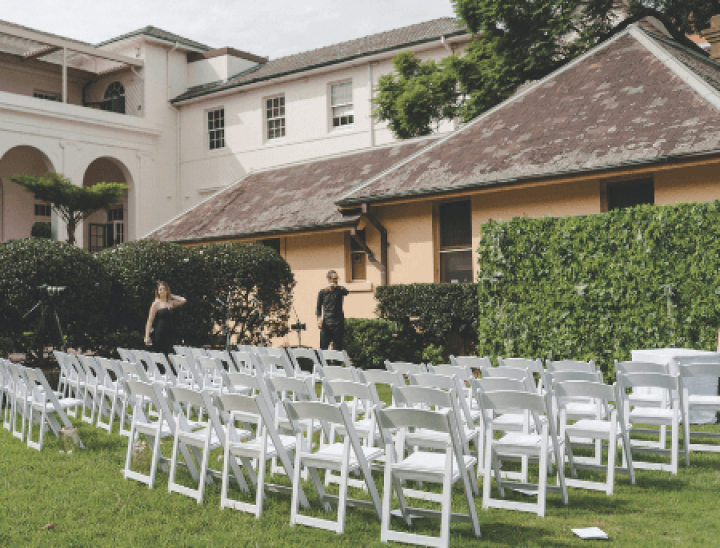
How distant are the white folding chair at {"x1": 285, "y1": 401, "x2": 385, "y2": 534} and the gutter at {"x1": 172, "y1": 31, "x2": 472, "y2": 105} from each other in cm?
1997

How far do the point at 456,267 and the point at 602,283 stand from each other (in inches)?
182

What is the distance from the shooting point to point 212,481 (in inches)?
223

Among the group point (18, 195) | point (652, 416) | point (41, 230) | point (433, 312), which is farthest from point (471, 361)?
point (18, 195)

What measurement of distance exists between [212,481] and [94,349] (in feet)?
23.8

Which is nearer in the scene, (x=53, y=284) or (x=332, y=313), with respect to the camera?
(x=53, y=284)

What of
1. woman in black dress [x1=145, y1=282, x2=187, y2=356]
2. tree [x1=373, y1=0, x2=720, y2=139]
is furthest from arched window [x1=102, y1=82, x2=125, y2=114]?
woman in black dress [x1=145, y1=282, x2=187, y2=356]

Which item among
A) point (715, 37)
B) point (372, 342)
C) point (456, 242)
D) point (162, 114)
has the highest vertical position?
point (162, 114)

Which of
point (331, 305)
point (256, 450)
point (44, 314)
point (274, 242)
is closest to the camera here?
point (256, 450)

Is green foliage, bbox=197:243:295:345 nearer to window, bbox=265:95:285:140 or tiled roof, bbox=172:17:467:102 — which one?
A: tiled roof, bbox=172:17:467:102

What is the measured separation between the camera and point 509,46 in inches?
726

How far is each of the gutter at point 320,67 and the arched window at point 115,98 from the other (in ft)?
7.82

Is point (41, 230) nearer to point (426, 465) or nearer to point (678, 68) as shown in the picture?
A: point (678, 68)

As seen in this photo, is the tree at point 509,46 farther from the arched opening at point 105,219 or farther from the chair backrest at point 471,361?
the arched opening at point 105,219

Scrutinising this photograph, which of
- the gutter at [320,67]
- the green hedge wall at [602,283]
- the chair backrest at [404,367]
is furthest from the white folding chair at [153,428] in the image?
the gutter at [320,67]
